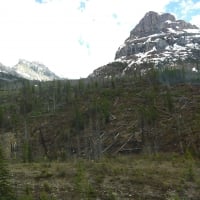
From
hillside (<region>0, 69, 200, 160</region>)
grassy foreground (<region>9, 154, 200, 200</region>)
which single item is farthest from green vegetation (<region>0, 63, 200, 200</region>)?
hillside (<region>0, 69, 200, 160</region>)

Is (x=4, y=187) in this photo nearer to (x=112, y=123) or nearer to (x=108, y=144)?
(x=108, y=144)

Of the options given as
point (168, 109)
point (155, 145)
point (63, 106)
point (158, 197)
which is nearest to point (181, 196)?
point (158, 197)

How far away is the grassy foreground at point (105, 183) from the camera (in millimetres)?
40188

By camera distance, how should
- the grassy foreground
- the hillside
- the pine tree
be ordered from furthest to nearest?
the hillside < the grassy foreground < the pine tree

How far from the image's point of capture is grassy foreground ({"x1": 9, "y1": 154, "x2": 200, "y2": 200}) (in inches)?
1582

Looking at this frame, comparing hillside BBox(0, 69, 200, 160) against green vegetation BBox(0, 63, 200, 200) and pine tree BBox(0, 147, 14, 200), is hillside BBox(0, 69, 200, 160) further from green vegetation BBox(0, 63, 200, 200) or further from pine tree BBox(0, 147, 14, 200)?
pine tree BBox(0, 147, 14, 200)

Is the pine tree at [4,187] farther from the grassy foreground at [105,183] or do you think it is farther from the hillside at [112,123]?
the hillside at [112,123]

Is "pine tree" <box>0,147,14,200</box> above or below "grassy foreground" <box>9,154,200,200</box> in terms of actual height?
above

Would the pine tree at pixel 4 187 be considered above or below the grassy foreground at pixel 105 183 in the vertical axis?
above

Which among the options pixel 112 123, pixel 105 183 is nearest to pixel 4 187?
pixel 105 183

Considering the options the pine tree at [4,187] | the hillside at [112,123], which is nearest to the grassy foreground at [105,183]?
the pine tree at [4,187]

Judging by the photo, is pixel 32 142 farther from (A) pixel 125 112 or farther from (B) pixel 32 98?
(B) pixel 32 98

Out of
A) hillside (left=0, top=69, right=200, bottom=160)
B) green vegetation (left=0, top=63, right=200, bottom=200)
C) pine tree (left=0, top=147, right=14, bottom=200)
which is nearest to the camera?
pine tree (left=0, top=147, right=14, bottom=200)

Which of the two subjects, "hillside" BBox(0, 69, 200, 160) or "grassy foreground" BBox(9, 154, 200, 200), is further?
"hillside" BBox(0, 69, 200, 160)
